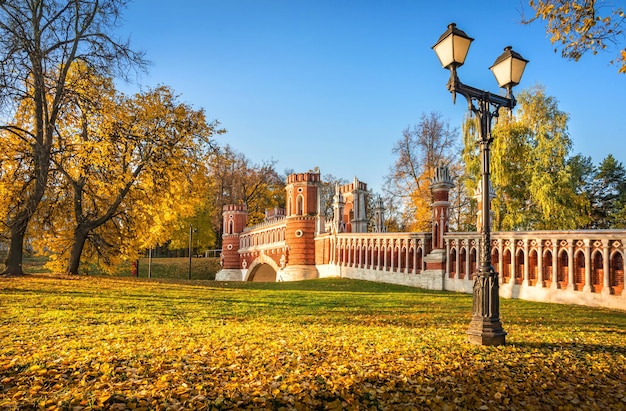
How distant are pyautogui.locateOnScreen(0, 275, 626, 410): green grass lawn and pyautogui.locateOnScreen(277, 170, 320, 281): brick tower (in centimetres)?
1784

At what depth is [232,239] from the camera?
1775 inches

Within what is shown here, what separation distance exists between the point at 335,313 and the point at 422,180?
28818mm

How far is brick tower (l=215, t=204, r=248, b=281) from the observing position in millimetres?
44928

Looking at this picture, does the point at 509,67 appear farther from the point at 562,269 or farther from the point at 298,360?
the point at 562,269

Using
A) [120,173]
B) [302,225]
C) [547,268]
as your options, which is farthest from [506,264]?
[302,225]

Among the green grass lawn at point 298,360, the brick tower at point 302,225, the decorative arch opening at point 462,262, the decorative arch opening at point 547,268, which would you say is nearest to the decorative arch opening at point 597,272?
the decorative arch opening at point 547,268

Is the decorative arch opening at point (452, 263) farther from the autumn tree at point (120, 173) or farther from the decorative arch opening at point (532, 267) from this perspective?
the autumn tree at point (120, 173)

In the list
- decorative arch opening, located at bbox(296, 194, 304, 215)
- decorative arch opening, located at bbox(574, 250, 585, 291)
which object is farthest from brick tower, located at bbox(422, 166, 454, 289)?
Answer: decorative arch opening, located at bbox(296, 194, 304, 215)

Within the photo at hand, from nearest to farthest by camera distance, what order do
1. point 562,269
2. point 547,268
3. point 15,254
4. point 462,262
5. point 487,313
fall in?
1. point 487,313
2. point 562,269
3. point 547,268
4. point 15,254
5. point 462,262

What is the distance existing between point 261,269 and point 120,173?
2677cm

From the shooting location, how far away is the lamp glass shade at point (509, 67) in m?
7.36

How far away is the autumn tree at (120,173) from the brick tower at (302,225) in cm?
856

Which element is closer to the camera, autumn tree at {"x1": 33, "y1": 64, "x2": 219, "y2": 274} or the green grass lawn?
the green grass lawn

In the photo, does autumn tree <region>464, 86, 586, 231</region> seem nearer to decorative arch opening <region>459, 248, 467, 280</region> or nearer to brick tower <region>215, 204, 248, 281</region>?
decorative arch opening <region>459, 248, 467, 280</region>
